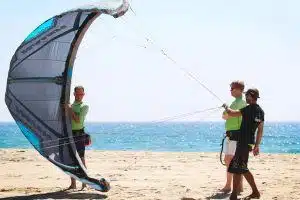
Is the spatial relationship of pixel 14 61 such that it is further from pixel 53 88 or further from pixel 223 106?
pixel 223 106

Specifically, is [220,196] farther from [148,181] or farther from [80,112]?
[80,112]

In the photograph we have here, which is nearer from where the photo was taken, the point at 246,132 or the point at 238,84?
the point at 246,132

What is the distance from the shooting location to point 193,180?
31.7 feet

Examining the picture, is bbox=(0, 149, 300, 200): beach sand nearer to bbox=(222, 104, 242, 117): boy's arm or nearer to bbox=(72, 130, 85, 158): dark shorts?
bbox=(72, 130, 85, 158): dark shorts

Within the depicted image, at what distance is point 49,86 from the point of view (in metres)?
8.27

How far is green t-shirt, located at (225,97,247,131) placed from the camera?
7656mm

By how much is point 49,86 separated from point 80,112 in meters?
0.72

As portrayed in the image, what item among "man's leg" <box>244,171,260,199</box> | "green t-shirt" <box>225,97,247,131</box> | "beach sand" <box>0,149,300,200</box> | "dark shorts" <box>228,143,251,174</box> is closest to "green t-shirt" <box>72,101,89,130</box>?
"beach sand" <box>0,149,300,200</box>

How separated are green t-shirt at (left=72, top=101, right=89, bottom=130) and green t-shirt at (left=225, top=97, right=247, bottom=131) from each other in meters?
2.40

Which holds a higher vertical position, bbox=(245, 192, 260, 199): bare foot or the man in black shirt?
the man in black shirt

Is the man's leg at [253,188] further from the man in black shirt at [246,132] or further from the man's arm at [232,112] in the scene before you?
the man's arm at [232,112]

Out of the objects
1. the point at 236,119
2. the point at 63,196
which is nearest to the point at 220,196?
the point at 236,119

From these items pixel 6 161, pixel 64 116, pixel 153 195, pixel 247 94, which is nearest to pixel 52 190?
pixel 64 116

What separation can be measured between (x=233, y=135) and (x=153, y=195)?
5.27 ft
